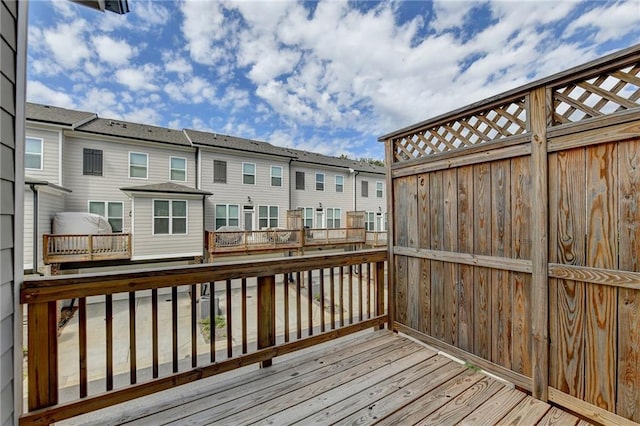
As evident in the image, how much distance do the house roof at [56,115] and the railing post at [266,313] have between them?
34.9ft

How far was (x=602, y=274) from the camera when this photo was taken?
152 centimetres

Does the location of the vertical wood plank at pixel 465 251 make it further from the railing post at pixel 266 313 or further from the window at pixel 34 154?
the window at pixel 34 154

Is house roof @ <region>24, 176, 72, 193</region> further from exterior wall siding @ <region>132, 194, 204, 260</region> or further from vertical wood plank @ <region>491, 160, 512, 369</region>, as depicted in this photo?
vertical wood plank @ <region>491, 160, 512, 369</region>

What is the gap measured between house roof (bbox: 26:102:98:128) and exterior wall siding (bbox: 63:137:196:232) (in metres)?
0.60

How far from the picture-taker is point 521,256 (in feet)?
6.21

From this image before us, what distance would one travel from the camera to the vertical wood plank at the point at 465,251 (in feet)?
7.29

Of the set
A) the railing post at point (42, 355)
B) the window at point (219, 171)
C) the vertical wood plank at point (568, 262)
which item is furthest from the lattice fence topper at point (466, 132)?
the window at point (219, 171)

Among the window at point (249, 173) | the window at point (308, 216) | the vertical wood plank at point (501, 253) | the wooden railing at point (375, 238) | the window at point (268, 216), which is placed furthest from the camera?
the window at point (308, 216)

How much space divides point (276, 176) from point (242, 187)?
178 centimetres

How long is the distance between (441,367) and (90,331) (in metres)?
7.69

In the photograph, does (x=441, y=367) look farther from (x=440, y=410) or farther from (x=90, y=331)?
(x=90, y=331)

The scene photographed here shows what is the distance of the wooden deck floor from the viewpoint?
1.63 metres

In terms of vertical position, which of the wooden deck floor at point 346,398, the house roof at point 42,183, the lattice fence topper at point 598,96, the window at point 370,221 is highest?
the house roof at point 42,183

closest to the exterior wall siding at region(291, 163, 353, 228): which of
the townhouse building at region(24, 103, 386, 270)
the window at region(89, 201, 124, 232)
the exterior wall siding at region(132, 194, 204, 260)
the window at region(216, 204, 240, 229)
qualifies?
the townhouse building at region(24, 103, 386, 270)
